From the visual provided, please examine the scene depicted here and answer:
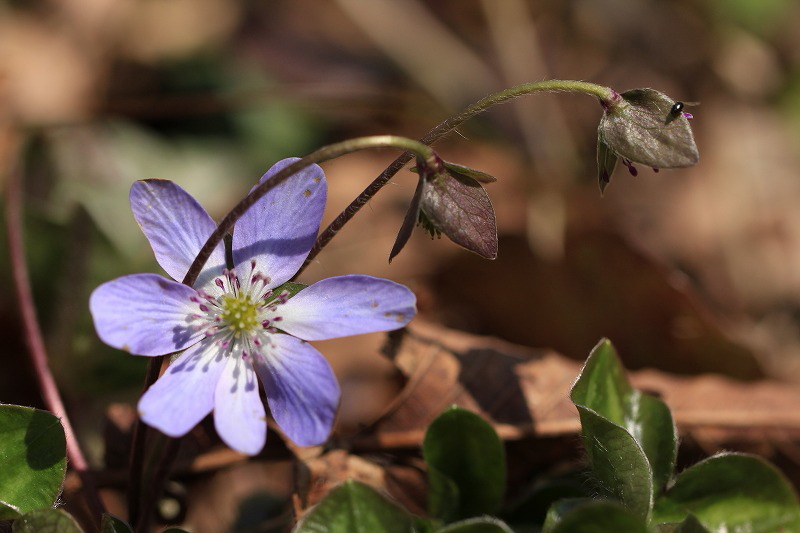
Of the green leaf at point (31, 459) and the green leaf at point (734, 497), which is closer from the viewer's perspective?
the green leaf at point (31, 459)

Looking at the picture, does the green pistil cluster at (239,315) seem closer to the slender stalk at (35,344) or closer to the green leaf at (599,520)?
the slender stalk at (35,344)

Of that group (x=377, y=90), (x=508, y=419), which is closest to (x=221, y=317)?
(x=508, y=419)

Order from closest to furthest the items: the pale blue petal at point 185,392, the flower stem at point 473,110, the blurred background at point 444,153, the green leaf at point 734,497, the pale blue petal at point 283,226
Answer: the pale blue petal at point 185,392 < the flower stem at point 473,110 < the pale blue petal at point 283,226 < the green leaf at point 734,497 < the blurred background at point 444,153

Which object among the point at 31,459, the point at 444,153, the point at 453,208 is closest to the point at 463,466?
the point at 453,208

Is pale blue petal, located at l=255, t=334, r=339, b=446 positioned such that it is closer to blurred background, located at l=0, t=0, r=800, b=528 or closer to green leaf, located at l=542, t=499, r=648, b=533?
green leaf, located at l=542, t=499, r=648, b=533

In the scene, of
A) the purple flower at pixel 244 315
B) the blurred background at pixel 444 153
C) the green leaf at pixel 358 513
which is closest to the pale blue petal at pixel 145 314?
the purple flower at pixel 244 315

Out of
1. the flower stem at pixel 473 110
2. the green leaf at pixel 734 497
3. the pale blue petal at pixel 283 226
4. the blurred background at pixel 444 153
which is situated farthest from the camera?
the blurred background at pixel 444 153

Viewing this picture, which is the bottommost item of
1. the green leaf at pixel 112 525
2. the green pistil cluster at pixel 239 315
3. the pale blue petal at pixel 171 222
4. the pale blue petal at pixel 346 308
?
the green leaf at pixel 112 525

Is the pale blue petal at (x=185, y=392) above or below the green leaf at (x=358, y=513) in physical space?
above
